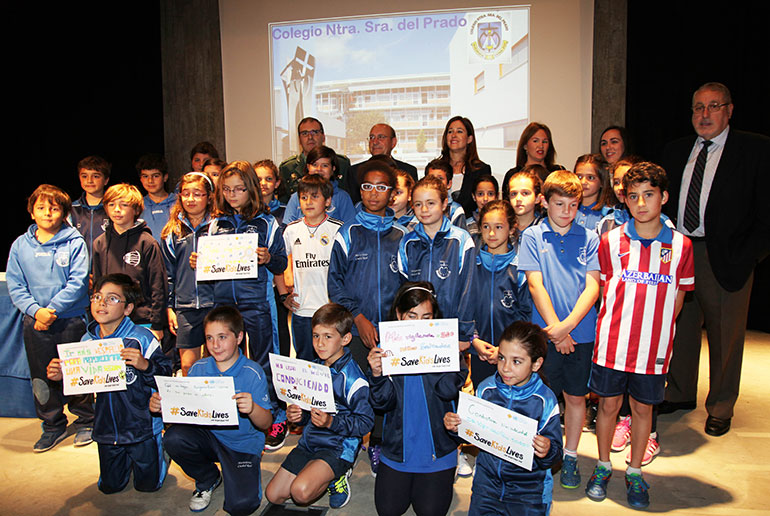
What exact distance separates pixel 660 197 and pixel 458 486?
6.26ft

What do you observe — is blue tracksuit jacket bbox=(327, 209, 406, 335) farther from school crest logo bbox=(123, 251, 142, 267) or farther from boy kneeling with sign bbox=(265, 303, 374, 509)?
school crest logo bbox=(123, 251, 142, 267)

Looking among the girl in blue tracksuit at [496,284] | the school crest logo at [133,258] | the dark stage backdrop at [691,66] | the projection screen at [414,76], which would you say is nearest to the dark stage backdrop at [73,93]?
the projection screen at [414,76]

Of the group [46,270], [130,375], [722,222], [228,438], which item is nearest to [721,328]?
[722,222]

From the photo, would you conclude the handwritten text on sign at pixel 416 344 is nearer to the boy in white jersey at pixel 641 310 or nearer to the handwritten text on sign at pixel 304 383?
the handwritten text on sign at pixel 304 383

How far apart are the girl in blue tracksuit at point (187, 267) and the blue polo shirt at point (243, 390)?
677mm

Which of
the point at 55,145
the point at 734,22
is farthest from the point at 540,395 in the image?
the point at 55,145

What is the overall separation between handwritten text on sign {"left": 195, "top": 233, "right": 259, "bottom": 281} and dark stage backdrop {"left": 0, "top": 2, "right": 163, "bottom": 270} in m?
4.61

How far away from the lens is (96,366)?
2.92m

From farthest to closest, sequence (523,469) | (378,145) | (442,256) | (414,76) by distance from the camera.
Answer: (414,76), (378,145), (442,256), (523,469)

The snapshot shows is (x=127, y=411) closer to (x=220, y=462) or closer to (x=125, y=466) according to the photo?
(x=125, y=466)

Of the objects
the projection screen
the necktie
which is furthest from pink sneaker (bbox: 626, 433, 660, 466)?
the projection screen

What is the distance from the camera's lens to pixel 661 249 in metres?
2.81

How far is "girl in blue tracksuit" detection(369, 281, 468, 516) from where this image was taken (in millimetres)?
2623

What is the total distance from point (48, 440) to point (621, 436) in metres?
3.74
